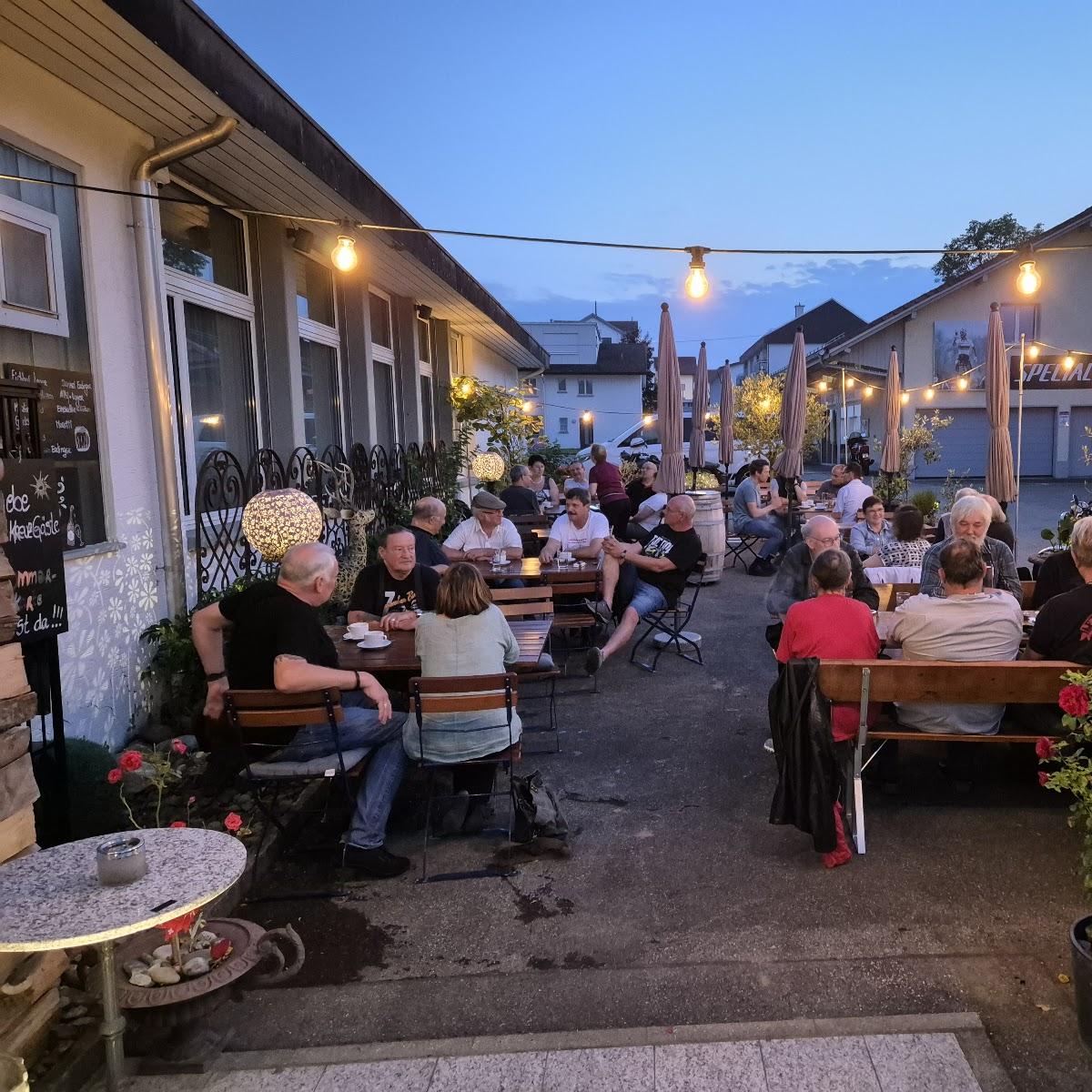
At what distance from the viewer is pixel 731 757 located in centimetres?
498

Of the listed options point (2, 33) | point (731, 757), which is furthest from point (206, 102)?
point (731, 757)

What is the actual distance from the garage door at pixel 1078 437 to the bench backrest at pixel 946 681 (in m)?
29.5

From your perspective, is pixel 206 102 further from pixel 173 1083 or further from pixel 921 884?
pixel 921 884

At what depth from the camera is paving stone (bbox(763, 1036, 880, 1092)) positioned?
2.36 m

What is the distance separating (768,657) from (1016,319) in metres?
23.3

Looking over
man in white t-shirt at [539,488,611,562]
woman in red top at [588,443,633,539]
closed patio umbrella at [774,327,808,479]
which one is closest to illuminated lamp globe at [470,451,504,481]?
woman in red top at [588,443,633,539]

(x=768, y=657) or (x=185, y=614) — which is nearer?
(x=185, y=614)

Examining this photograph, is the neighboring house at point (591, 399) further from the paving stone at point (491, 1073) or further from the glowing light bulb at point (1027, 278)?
the paving stone at point (491, 1073)

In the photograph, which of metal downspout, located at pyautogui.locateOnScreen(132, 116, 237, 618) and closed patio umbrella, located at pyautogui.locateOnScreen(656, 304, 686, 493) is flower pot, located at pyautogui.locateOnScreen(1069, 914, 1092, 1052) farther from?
closed patio umbrella, located at pyautogui.locateOnScreen(656, 304, 686, 493)

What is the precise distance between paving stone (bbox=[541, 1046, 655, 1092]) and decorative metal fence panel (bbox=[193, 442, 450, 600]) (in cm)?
407

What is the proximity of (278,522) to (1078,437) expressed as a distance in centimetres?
3105

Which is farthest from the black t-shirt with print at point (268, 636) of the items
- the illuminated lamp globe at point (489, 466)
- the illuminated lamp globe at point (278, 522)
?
the illuminated lamp globe at point (489, 466)

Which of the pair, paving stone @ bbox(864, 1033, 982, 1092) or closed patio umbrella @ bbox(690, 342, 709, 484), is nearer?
paving stone @ bbox(864, 1033, 982, 1092)

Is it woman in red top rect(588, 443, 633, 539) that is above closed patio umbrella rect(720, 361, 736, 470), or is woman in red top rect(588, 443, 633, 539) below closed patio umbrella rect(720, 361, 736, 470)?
below
